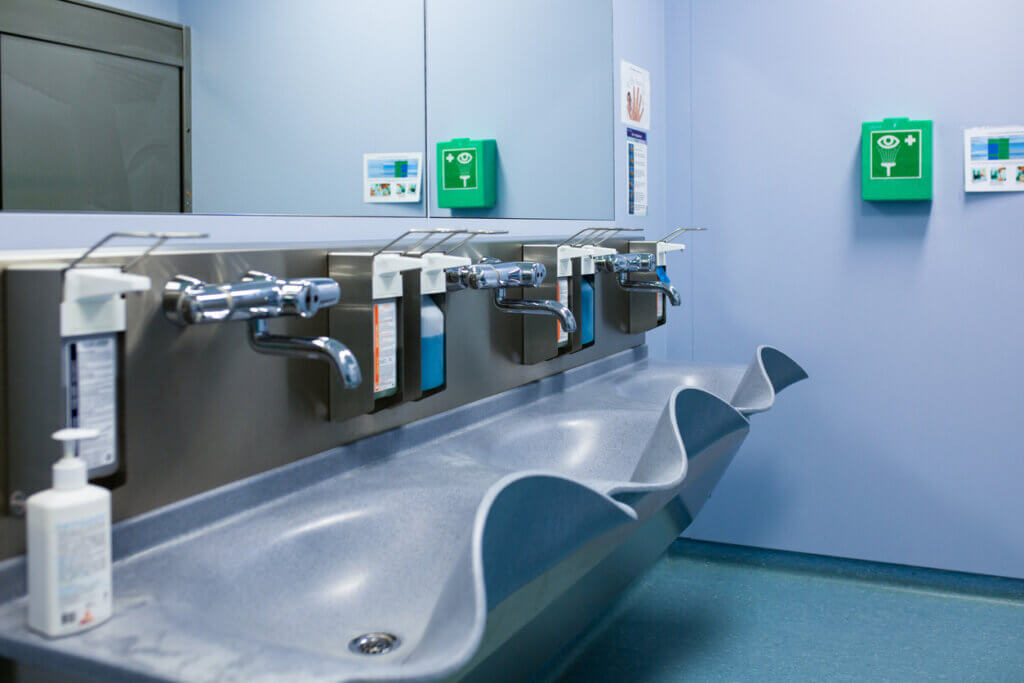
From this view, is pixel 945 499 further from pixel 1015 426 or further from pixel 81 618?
pixel 81 618

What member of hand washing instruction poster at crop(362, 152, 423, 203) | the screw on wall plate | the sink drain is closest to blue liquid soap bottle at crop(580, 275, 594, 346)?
hand washing instruction poster at crop(362, 152, 423, 203)

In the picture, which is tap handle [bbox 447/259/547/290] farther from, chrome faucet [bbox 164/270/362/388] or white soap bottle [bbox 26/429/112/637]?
white soap bottle [bbox 26/429/112/637]

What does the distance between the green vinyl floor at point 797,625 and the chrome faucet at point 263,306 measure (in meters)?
1.39

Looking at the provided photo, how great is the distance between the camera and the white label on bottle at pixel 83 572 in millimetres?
793

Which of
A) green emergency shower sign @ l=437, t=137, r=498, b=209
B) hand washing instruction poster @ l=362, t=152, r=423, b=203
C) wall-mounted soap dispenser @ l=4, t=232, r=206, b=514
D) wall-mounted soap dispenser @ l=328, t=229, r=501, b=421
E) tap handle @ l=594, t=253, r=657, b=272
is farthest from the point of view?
tap handle @ l=594, t=253, r=657, b=272

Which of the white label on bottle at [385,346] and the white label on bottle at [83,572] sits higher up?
the white label on bottle at [385,346]

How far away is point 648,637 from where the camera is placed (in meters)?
2.43

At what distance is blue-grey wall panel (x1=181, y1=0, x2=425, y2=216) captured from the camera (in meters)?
1.32

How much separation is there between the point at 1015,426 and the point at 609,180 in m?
1.39

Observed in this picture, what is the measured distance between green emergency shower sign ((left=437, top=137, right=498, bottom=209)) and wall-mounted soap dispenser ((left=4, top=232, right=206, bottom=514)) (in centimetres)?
114

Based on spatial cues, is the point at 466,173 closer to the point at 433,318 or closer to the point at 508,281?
the point at 508,281

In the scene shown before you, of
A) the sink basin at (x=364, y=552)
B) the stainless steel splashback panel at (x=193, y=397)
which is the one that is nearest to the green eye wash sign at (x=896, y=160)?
the sink basin at (x=364, y=552)

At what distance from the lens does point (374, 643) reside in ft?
3.10

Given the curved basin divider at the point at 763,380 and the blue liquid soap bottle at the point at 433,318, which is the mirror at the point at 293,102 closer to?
the blue liquid soap bottle at the point at 433,318
